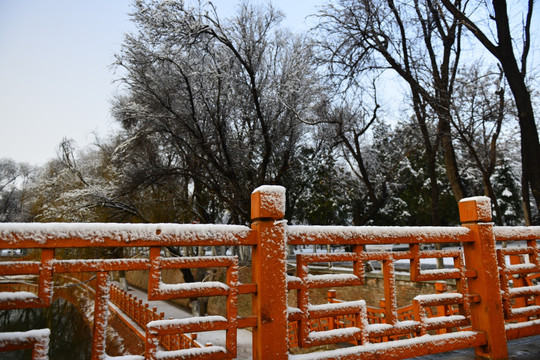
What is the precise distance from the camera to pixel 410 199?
84.9ft

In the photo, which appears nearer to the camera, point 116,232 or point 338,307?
point 116,232

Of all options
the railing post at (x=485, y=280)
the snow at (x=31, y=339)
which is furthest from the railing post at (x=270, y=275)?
the railing post at (x=485, y=280)

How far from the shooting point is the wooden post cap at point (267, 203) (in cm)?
211

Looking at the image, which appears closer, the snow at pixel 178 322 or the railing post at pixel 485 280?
the snow at pixel 178 322

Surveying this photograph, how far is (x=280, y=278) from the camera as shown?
81.4 inches

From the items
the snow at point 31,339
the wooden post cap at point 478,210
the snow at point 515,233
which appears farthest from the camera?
the snow at point 515,233

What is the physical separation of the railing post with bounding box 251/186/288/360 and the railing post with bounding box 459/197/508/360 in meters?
1.75

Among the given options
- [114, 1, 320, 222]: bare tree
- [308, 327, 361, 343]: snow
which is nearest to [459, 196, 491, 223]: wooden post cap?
[308, 327, 361, 343]: snow

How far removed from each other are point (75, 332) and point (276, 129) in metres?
14.8

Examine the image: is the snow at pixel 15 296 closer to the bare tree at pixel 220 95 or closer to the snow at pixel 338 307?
the snow at pixel 338 307

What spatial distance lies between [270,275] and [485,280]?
1.89 metres

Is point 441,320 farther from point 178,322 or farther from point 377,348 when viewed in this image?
point 178,322

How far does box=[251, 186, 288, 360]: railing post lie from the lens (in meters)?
1.98

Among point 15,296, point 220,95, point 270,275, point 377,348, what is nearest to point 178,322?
point 270,275
